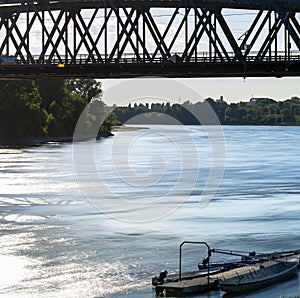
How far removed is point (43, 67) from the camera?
86.1m

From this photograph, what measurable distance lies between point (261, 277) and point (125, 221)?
19.5 metres

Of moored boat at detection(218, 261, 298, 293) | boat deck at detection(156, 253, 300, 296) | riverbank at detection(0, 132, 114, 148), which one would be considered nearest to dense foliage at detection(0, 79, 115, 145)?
riverbank at detection(0, 132, 114, 148)

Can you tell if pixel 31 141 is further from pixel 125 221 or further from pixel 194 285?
pixel 194 285

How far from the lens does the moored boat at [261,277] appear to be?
41406 millimetres

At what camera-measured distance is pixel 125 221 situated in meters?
61.1

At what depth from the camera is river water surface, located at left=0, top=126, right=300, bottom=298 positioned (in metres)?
43.4

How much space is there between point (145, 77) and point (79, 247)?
3670cm

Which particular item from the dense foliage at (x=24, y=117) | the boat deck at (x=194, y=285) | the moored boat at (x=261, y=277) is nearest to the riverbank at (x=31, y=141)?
the dense foliage at (x=24, y=117)

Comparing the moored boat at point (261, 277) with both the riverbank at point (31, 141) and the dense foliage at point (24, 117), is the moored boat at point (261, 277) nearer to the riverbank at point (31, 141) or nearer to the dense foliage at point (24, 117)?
the riverbank at point (31, 141)

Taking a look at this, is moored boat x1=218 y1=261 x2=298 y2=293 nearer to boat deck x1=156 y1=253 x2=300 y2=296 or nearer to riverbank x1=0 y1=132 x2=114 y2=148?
boat deck x1=156 y1=253 x2=300 y2=296

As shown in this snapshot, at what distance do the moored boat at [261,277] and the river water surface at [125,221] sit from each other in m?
0.46

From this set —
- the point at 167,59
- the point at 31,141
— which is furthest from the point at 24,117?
the point at 167,59

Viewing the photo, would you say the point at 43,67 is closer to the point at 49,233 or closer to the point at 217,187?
the point at 217,187

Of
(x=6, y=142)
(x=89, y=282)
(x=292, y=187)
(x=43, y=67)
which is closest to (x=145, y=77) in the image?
(x=43, y=67)
